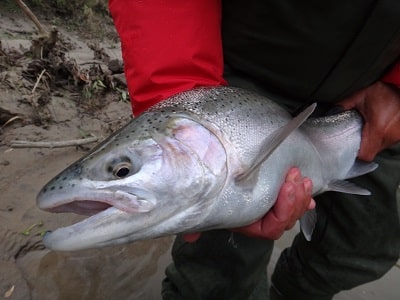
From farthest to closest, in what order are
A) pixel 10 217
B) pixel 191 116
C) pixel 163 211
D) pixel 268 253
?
pixel 10 217
pixel 268 253
pixel 191 116
pixel 163 211

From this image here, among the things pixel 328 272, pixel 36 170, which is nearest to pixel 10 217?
pixel 36 170

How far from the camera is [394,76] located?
1.78 m

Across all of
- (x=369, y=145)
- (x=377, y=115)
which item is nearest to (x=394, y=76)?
(x=377, y=115)

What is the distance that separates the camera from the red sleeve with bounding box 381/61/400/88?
1.76 metres

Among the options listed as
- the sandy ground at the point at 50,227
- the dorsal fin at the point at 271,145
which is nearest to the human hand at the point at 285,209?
the dorsal fin at the point at 271,145

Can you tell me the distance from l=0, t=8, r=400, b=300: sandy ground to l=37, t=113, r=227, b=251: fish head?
1.06 metres

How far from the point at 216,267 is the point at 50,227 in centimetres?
99

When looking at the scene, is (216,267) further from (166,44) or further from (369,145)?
(166,44)

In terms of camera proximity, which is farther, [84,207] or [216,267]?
[216,267]

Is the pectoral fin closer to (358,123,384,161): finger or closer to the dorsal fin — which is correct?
(358,123,384,161): finger

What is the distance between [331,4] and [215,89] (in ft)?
1.58

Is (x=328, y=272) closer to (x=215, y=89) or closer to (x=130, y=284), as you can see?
(x=130, y=284)

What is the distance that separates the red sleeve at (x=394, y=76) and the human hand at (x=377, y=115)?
3 cm

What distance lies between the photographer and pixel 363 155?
185 centimetres
